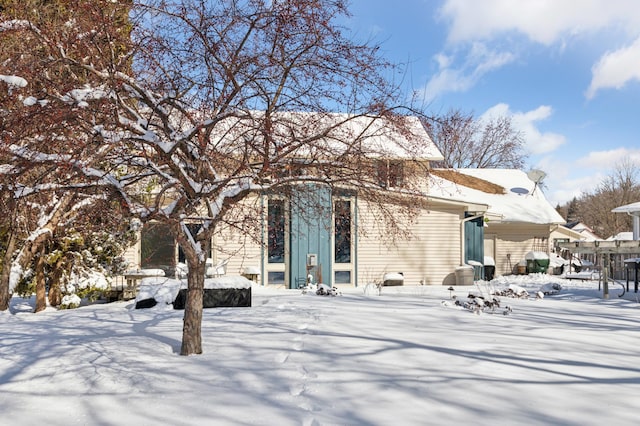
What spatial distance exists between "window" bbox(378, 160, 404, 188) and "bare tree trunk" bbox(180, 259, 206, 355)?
232 cm

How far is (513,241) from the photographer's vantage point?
2372 centimetres

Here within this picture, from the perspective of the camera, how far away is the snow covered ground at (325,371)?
435cm

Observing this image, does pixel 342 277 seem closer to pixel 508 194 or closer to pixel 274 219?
pixel 274 219

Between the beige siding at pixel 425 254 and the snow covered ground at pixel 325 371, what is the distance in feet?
25.1

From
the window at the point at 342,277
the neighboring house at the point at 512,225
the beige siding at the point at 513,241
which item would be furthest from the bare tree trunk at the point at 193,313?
the beige siding at the point at 513,241

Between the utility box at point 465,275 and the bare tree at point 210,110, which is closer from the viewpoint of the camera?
the bare tree at point 210,110

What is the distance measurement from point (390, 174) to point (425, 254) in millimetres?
10929

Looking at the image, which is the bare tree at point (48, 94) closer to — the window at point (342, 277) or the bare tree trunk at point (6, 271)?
the bare tree trunk at point (6, 271)

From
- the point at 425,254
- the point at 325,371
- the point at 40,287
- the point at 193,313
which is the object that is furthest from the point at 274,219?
the point at 425,254

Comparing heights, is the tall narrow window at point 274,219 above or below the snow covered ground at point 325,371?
above

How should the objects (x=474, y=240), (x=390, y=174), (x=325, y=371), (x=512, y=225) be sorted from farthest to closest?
(x=512, y=225)
(x=474, y=240)
(x=390, y=174)
(x=325, y=371)

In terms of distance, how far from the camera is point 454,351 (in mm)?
6250

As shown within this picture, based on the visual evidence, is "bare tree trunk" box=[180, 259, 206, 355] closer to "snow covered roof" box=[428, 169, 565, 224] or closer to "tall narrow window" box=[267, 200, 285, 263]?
"tall narrow window" box=[267, 200, 285, 263]

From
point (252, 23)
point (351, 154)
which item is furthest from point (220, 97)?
point (351, 154)
